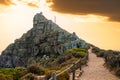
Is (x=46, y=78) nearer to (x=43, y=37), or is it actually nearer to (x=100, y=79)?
(x=100, y=79)

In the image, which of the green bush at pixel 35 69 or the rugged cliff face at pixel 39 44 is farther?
the rugged cliff face at pixel 39 44

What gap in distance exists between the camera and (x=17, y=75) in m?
31.9

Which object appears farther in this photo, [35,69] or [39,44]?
[39,44]

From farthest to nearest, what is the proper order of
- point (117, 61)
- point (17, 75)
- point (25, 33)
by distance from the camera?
point (25, 33)
point (117, 61)
point (17, 75)

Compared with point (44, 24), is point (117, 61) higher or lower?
lower

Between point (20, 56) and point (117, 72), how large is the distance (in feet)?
297

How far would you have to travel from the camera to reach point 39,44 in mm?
112438

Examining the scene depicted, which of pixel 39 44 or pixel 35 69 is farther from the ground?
pixel 39 44

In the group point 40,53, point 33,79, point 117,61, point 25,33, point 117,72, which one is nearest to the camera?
point 33,79

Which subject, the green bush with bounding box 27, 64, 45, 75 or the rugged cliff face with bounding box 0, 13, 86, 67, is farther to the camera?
the rugged cliff face with bounding box 0, 13, 86, 67

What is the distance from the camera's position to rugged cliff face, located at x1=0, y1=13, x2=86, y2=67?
9854 centimetres

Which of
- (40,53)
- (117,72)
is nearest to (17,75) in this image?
(117,72)

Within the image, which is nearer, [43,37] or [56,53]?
[56,53]

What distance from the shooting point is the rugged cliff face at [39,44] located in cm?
9854
